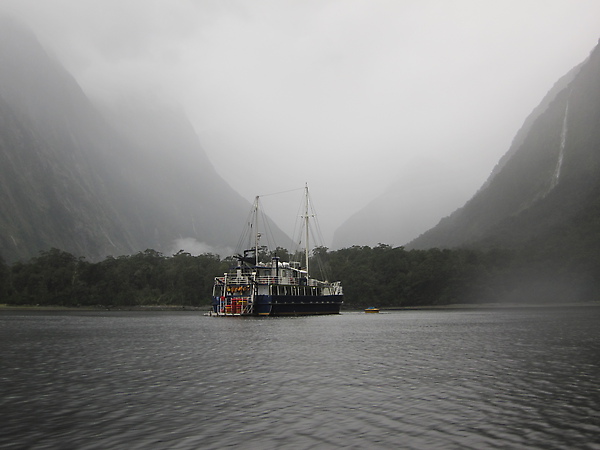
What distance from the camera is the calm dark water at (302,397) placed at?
2119 cm

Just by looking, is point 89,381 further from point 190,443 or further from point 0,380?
point 190,443

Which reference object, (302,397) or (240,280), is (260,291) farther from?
(302,397)

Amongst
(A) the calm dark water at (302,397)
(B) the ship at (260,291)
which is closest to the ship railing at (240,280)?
(B) the ship at (260,291)

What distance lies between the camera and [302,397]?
29.3 metres

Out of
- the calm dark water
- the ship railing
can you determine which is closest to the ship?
the ship railing

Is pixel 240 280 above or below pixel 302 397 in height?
above

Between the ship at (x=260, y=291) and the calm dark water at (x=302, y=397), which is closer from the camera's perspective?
the calm dark water at (x=302, y=397)

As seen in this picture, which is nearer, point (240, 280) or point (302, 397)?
point (302, 397)

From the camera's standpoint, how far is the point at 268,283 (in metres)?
123

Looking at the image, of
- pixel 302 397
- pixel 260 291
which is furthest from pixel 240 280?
pixel 302 397

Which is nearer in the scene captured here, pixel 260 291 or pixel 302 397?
pixel 302 397

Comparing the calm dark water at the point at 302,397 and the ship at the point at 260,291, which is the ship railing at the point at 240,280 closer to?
the ship at the point at 260,291

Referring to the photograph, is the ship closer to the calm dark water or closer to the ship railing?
the ship railing

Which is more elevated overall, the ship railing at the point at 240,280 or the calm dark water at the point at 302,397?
the ship railing at the point at 240,280
